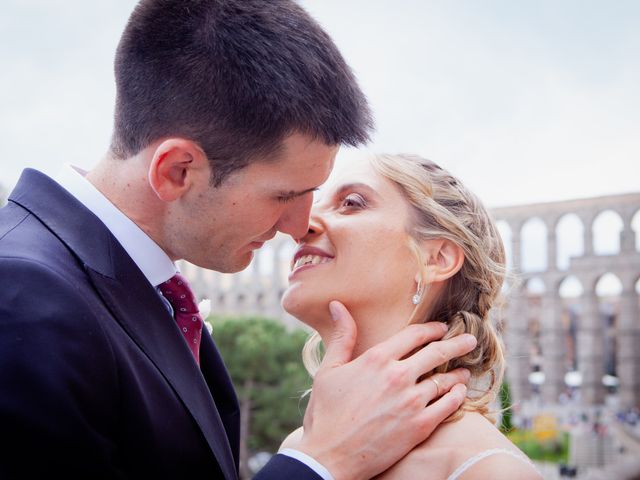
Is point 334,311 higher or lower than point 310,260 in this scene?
lower

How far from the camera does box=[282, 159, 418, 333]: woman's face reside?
278 centimetres

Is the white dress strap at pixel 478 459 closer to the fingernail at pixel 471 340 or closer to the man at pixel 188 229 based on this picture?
the man at pixel 188 229

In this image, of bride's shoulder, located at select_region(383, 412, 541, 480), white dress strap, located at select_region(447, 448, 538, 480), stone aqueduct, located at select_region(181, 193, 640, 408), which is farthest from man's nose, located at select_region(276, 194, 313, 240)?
stone aqueduct, located at select_region(181, 193, 640, 408)

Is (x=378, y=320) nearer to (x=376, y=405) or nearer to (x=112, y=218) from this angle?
(x=376, y=405)

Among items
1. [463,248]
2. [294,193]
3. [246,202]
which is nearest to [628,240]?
[463,248]

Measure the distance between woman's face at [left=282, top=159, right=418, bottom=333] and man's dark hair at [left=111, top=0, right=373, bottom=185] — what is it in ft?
2.06

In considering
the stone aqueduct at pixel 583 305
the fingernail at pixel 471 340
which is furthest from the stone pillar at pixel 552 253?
the fingernail at pixel 471 340

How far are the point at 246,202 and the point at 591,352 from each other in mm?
35910

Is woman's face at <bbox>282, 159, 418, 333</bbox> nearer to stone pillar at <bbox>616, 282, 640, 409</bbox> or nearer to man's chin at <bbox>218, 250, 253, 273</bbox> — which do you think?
man's chin at <bbox>218, 250, 253, 273</bbox>

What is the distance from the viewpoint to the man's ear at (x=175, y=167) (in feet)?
7.17

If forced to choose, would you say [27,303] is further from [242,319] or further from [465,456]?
[242,319]

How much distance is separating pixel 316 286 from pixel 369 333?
0.29m

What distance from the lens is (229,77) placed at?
7.13 ft

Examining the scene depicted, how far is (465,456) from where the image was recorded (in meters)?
2.36
